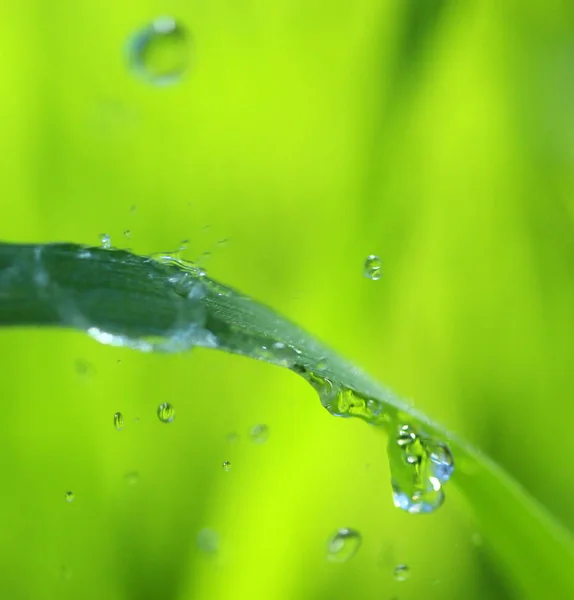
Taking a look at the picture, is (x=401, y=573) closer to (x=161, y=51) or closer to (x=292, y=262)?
(x=292, y=262)

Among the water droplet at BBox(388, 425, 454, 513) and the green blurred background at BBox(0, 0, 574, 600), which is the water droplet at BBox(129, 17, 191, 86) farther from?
A: the water droplet at BBox(388, 425, 454, 513)

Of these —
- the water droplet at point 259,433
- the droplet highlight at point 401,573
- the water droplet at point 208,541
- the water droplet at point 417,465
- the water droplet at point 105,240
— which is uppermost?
the water droplet at point 105,240

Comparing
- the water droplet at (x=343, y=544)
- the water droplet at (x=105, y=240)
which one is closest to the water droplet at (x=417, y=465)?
the water droplet at (x=343, y=544)

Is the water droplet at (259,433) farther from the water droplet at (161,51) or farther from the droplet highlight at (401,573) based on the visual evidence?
the water droplet at (161,51)

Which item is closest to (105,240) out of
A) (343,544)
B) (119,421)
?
(119,421)

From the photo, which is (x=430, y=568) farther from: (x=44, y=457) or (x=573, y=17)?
(x=573, y=17)

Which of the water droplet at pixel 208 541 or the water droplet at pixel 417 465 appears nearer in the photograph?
the water droplet at pixel 417 465

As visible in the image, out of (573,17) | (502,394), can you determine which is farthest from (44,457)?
(573,17)
